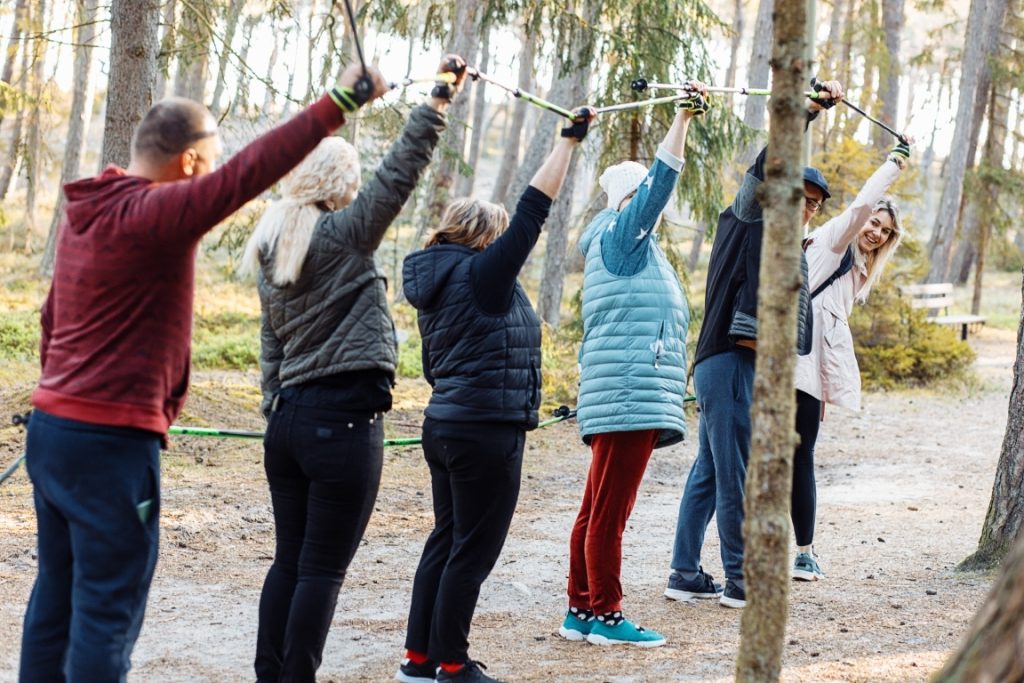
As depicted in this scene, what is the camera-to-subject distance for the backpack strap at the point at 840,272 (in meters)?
5.73

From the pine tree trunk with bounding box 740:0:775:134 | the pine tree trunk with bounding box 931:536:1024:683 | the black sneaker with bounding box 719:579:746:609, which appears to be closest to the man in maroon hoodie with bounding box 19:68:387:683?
the pine tree trunk with bounding box 931:536:1024:683

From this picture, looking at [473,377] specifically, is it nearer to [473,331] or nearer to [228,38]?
[473,331]

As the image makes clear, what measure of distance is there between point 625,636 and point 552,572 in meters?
1.48

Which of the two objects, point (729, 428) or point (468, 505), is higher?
point (729, 428)

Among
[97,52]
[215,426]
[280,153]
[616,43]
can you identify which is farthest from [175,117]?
[97,52]

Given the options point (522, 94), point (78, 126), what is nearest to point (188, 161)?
point (522, 94)

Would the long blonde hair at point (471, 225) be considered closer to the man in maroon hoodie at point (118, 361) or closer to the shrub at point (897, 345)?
the man in maroon hoodie at point (118, 361)

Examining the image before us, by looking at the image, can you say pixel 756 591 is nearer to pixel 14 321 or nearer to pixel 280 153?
pixel 280 153

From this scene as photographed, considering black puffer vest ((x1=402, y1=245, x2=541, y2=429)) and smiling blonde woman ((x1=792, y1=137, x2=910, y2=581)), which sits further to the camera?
smiling blonde woman ((x1=792, y1=137, x2=910, y2=581))

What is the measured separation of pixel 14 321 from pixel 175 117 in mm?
12155

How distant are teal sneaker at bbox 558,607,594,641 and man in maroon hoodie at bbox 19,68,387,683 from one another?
7.77 ft

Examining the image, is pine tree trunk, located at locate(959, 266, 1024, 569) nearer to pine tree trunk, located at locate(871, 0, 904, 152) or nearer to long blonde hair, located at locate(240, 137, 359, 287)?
long blonde hair, located at locate(240, 137, 359, 287)

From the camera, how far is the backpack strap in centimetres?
573

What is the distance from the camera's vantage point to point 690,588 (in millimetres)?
5613
